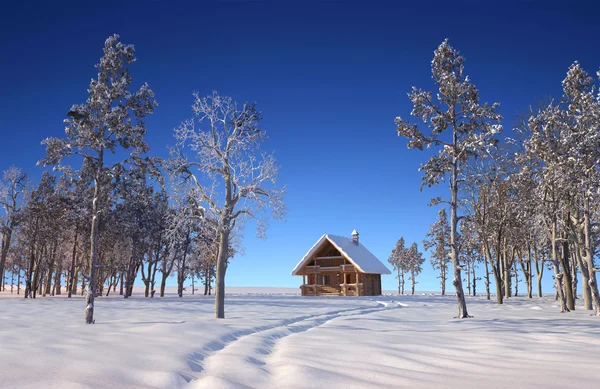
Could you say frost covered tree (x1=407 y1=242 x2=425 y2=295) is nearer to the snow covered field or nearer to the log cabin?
the log cabin

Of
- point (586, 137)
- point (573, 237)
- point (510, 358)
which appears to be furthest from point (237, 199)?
point (573, 237)

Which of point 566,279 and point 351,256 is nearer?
point 566,279

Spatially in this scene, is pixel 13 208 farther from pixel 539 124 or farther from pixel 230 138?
pixel 539 124

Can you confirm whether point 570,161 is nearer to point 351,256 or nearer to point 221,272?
point 221,272

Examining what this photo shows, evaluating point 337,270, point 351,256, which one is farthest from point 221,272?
point 337,270

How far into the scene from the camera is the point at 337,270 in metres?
51.0

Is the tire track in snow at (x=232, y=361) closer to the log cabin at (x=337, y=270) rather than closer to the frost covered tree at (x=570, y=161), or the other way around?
the frost covered tree at (x=570, y=161)

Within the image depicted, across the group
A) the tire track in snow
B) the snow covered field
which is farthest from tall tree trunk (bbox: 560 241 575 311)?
the tire track in snow

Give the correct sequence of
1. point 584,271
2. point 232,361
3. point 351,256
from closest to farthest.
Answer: point 232,361 → point 584,271 → point 351,256

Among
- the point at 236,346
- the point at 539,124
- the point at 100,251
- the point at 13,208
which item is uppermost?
the point at 539,124

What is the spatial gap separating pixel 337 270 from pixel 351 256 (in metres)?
2.67

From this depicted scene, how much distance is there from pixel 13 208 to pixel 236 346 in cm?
3817

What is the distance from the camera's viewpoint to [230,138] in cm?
1933

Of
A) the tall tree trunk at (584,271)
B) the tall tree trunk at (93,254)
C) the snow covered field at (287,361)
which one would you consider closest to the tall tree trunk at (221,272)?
the tall tree trunk at (93,254)
